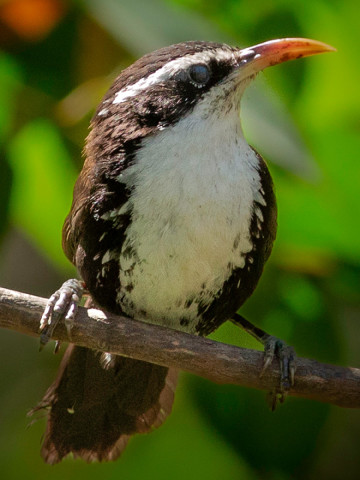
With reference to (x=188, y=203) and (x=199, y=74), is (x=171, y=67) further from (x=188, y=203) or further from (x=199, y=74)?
(x=188, y=203)

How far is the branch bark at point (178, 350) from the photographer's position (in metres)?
3.87

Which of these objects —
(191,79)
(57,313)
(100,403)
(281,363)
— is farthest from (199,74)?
(100,403)

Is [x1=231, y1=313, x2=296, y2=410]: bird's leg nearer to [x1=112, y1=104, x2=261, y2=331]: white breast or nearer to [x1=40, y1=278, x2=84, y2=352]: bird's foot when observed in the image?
[x1=112, y1=104, x2=261, y2=331]: white breast

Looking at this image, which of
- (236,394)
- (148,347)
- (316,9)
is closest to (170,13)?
(316,9)

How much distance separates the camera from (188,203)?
13.3 feet

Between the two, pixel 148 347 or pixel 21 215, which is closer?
pixel 148 347

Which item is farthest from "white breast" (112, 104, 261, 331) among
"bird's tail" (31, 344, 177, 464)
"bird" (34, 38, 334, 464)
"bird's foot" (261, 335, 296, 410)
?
"bird's tail" (31, 344, 177, 464)

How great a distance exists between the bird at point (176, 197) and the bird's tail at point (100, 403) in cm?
53

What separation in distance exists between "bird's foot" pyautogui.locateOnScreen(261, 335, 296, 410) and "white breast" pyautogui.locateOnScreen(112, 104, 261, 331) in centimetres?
47

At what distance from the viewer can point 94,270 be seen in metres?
4.32

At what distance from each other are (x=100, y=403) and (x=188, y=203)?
4.71 ft

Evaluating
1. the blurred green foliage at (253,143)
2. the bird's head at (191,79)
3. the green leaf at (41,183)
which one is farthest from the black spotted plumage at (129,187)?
the green leaf at (41,183)

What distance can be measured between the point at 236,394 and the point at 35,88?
189 cm

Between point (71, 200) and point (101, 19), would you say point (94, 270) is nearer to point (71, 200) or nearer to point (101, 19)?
point (71, 200)
